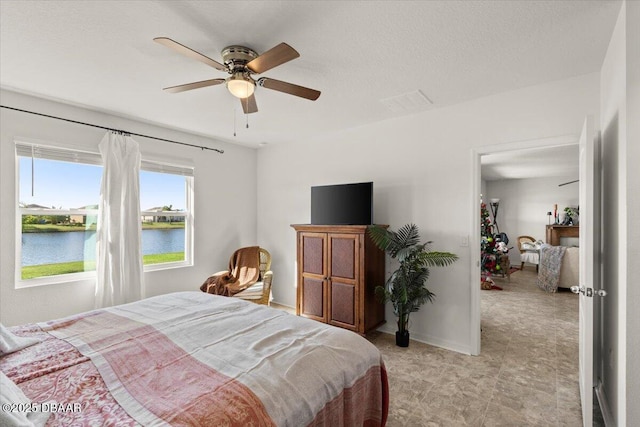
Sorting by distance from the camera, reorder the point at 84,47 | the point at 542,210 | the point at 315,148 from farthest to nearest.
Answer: the point at 542,210 → the point at 315,148 → the point at 84,47

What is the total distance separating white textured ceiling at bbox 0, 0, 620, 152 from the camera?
5.68 feet

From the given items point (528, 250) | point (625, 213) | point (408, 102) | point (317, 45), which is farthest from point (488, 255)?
point (317, 45)

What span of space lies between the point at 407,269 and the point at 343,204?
1.07 metres

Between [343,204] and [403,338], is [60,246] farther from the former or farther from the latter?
[403,338]

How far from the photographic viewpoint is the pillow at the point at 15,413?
88cm

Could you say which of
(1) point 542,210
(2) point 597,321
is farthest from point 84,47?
(1) point 542,210

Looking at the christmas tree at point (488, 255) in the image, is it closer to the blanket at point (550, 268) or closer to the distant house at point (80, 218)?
the blanket at point (550, 268)

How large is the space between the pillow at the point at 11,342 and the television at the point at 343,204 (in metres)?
2.76

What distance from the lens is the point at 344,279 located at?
3.40m

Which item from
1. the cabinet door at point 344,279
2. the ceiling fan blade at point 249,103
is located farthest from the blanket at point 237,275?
the ceiling fan blade at point 249,103

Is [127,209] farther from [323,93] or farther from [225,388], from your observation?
[225,388]

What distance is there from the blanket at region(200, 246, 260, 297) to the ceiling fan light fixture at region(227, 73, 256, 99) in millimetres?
2596

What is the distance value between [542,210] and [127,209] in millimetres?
9267

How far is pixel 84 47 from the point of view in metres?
2.10
